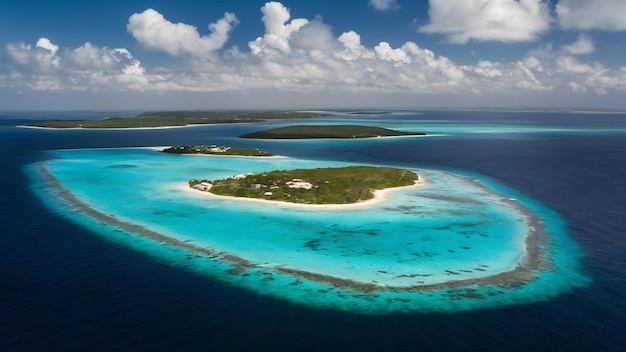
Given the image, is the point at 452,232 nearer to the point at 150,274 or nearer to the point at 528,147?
the point at 150,274

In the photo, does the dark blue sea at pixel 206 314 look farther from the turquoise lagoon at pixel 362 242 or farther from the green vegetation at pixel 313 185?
the green vegetation at pixel 313 185

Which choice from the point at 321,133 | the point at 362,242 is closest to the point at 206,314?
the point at 362,242

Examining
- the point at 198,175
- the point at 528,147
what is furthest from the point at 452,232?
the point at 528,147

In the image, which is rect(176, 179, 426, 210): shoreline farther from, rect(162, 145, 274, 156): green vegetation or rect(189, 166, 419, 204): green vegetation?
rect(162, 145, 274, 156): green vegetation

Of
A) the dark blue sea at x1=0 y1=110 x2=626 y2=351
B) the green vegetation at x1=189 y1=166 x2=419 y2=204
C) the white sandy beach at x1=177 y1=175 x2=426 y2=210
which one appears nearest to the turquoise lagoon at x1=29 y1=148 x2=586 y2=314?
the white sandy beach at x1=177 y1=175 x2=426 y2=210

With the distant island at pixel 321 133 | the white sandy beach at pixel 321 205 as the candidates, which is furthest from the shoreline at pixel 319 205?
the distant island at pixel 321 133

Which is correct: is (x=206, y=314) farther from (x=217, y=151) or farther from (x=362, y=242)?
(x=217, y=151)
